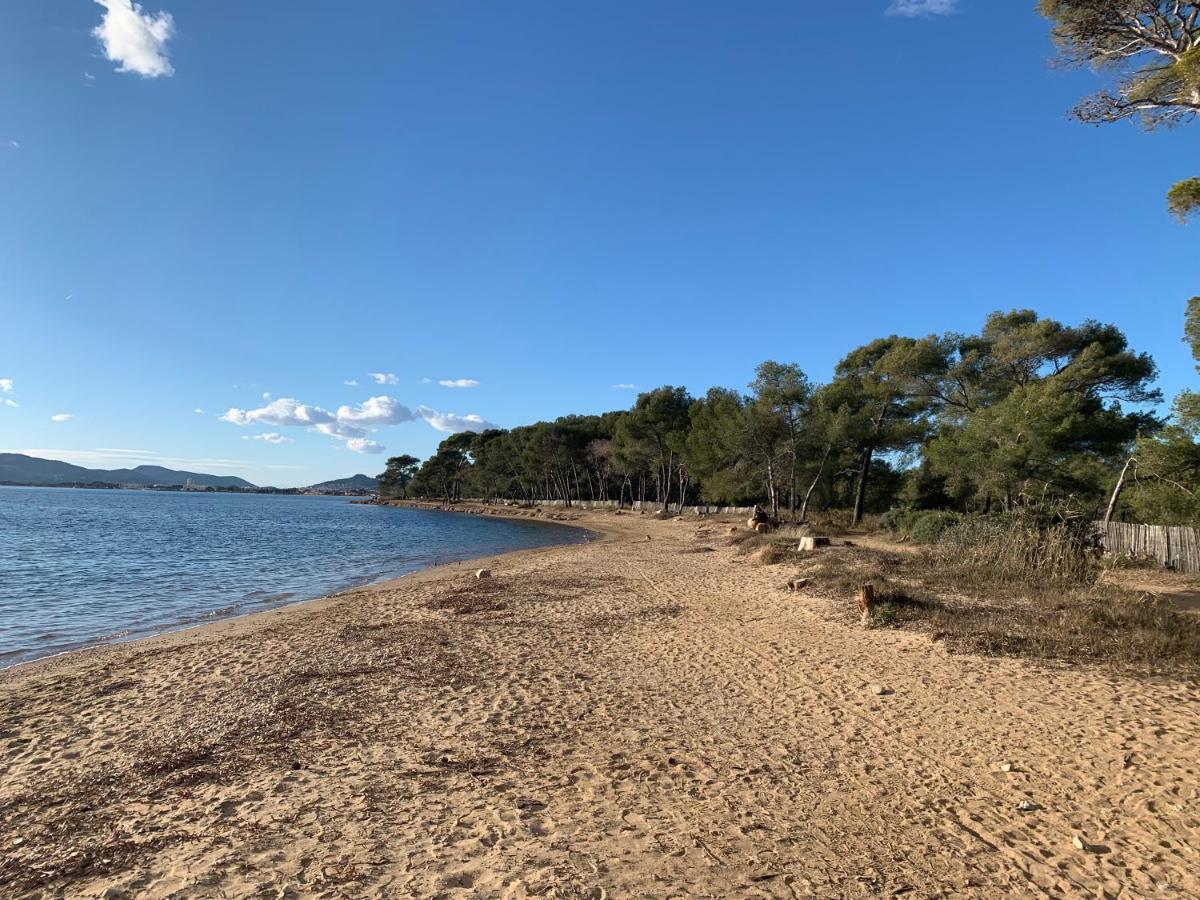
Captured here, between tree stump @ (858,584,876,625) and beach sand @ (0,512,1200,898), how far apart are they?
83 centimetres

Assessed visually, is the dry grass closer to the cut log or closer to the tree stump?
the tree stump

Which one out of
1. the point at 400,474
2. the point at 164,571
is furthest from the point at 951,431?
the point at 400,474

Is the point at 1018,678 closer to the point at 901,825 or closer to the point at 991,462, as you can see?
the point at 901,825

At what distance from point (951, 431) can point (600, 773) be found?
32.1 metres

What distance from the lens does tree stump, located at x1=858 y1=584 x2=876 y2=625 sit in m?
11.3

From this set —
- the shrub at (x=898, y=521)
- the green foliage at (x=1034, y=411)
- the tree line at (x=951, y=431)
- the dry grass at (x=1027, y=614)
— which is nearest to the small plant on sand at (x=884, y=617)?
the dry grass at (x=1027, y=614)

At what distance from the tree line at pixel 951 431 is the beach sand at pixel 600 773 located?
11056 mm

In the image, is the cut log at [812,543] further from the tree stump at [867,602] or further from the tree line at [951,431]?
the tree stump at [867,602]

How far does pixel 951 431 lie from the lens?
32000 mm

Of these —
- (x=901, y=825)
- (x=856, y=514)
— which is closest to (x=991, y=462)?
(x=856, y=514)

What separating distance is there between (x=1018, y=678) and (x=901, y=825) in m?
4.47

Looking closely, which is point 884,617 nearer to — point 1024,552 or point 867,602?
point 867,602

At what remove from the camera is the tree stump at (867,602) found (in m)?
11.3

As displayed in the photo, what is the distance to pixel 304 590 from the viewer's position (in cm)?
2031
